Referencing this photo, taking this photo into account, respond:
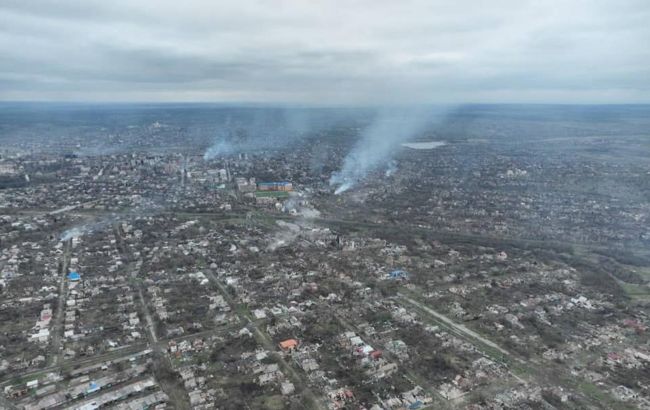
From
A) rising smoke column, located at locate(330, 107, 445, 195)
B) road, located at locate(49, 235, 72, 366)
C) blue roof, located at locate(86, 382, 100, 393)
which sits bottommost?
blue roof, located at locate(86, 382, 100, 393)

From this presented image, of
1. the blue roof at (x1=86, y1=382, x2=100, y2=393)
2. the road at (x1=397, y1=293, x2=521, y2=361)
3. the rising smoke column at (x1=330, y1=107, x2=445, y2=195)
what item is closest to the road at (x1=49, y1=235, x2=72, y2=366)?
the blue roof at (x1=86, y1=382, x2=100, y2=393)

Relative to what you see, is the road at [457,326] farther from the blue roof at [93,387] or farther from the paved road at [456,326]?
the blue roof at [93,387]

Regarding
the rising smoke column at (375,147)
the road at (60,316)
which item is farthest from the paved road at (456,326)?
the rising smoke column at (375,147)

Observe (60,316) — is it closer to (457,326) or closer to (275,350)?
(275,350)

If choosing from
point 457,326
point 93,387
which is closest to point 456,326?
point 457,326

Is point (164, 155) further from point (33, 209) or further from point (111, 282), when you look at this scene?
point (111, 282)

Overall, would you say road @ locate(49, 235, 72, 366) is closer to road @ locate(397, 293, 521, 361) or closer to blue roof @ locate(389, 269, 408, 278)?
road @ locate(397, 293, 521, 361)

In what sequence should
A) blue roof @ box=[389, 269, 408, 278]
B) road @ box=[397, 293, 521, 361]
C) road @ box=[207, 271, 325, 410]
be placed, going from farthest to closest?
blue roof @ box=[389, 269, 408, 278] → road @ box=[397, 293, 521, 361] → road @ box=[207, 271, 325, 410]

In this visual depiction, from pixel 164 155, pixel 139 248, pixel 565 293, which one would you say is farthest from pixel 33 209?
pixel 565 293
